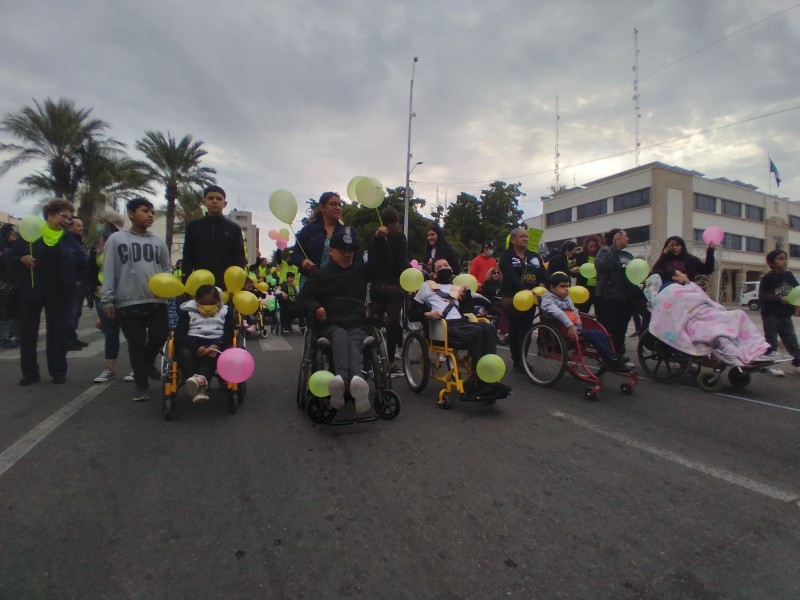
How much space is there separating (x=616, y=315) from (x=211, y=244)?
5.28 metres

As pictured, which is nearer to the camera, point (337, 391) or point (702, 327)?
point (337, 391)

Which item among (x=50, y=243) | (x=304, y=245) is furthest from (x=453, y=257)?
(x=50, y=243)

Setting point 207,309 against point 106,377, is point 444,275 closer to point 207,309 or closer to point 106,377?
point 207,309

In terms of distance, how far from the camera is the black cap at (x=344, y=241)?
4.09m

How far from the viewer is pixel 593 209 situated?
1537 inches

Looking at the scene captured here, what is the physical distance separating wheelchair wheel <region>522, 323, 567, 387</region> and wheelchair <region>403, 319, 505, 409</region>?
44.8 inches

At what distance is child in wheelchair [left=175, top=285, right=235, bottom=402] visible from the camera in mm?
3859

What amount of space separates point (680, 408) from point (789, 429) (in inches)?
31.9

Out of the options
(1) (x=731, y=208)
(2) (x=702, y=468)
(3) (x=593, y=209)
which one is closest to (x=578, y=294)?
(2) (x=702, y=468)

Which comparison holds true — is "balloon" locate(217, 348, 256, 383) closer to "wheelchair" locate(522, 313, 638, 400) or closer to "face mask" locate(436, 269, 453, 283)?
"face mask" locate(436, 269, 453, 283)

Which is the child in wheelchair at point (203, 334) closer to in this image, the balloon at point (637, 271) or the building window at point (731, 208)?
the balloon at point (637, 271)

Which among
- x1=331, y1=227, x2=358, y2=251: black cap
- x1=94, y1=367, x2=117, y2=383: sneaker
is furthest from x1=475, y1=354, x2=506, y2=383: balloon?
x1=94, y1=367, x2=117, y2=383: sneaker

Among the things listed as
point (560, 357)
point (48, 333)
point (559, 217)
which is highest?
point (559, 217)

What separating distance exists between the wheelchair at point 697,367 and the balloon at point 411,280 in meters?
3.18
